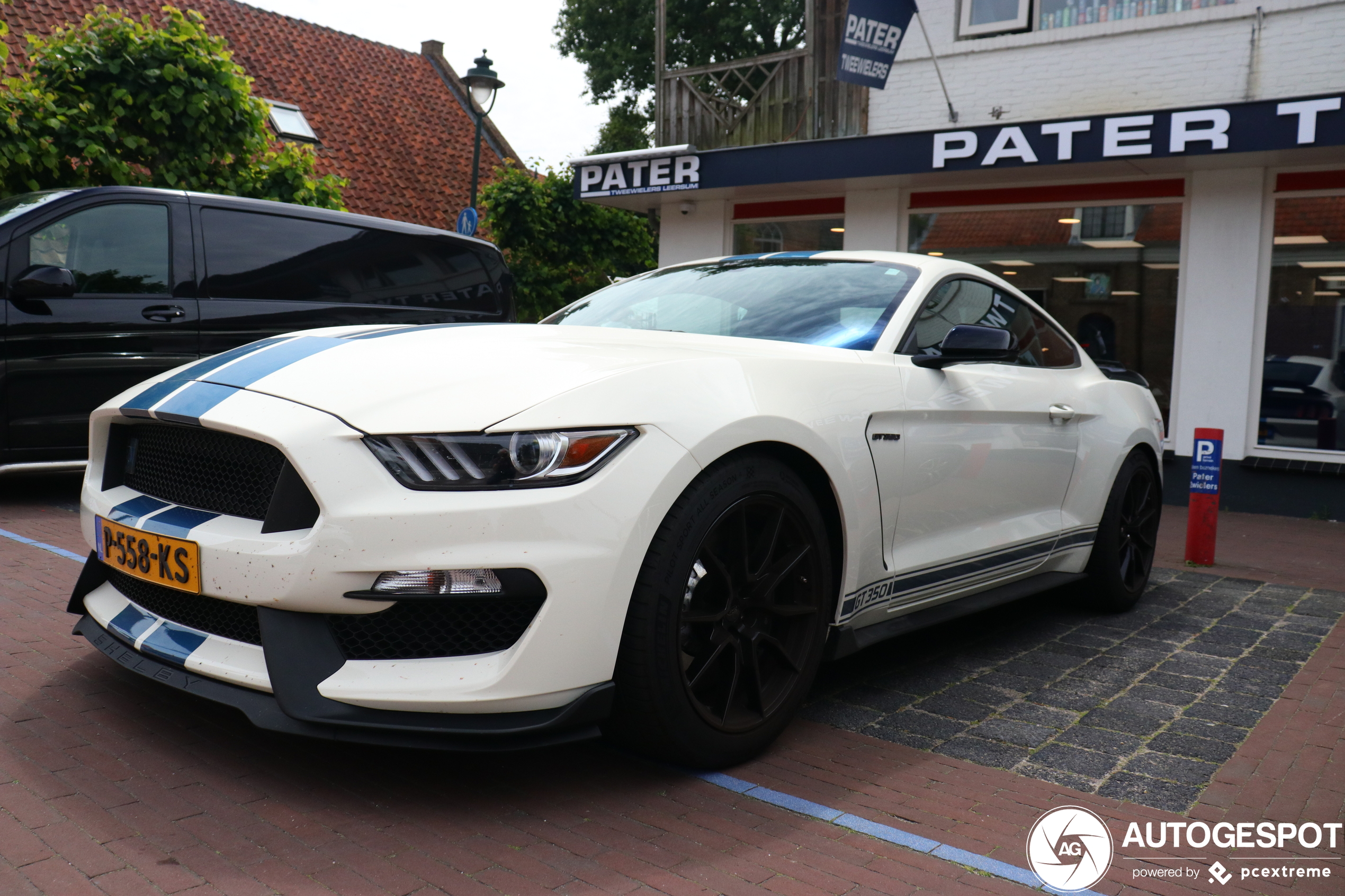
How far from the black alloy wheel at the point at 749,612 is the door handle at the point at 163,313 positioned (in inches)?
198

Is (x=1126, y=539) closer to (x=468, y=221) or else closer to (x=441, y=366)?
(x=441, y=366)

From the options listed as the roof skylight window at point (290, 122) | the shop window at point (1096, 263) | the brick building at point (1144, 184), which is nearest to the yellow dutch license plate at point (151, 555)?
the brick building at point (1144, 184)

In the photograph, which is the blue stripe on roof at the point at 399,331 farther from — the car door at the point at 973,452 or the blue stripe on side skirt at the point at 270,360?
the car door at the point at 973,452

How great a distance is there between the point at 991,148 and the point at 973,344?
6.57 meters

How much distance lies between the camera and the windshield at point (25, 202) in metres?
6.25

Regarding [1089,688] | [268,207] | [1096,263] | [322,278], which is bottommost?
[1089,688]

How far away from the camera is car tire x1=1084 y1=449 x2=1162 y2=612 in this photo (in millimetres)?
4855

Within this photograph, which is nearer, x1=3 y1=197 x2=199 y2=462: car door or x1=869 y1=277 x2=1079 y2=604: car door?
x1=869 y1=277 x2=1079 y2=604: car door

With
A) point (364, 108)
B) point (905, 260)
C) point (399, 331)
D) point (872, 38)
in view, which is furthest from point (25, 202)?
point (364, 108)

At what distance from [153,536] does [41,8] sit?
19365 mm

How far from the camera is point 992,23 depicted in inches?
428

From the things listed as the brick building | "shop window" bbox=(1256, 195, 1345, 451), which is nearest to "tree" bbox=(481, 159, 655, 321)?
the brick building

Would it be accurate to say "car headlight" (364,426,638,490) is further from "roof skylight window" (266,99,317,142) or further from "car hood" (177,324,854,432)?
"roof skylight window" (266,99,317,142)

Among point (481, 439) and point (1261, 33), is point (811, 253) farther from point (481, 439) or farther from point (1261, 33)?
point (1261, 33)
